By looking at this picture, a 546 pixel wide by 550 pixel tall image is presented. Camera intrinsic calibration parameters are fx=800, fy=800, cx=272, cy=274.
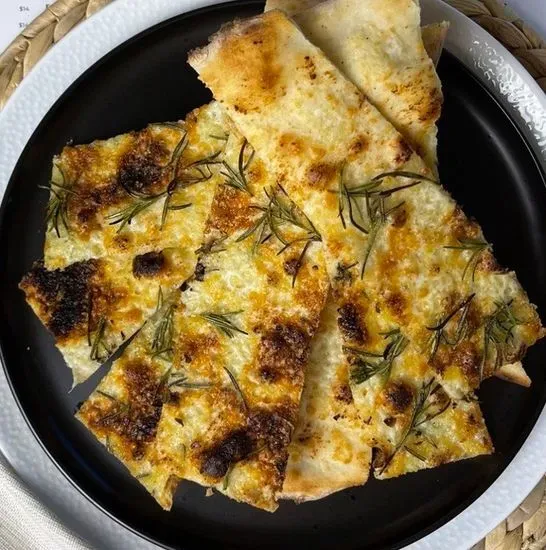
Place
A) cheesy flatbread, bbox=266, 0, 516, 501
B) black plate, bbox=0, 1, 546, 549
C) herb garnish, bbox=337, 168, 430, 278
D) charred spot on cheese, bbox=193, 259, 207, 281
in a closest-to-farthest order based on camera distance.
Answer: herb garnish, bbox=337, 168, 430, 278 → charred spot on cheese, bbox=193, 259, 207, 281 → cheesy flatbread, bbox=266, 0, 516, 501 → black plate, bbox=0, 1, 546, 549

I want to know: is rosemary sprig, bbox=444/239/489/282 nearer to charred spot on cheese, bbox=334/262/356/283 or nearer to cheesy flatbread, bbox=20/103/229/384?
charred spot on cheese, bbox=334/262/356/283

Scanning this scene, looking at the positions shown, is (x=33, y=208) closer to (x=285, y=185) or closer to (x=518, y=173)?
(x=285, y=185)

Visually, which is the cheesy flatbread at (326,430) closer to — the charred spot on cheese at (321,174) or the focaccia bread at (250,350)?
the focaccia bread at (250,350)

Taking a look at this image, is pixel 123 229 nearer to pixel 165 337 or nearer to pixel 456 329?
pixel 165 337

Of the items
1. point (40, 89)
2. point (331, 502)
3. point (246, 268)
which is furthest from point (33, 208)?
point (331, 502)

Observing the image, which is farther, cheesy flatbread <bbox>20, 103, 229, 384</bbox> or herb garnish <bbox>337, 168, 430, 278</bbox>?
cheesy flatbread <bbox>20, 103, 229, 384</bbox>

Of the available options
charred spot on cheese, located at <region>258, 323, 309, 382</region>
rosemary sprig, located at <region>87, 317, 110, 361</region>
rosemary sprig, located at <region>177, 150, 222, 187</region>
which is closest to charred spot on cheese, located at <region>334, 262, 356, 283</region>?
charred spot on cheese, located at <region>258, 323, 309, 382</region>
